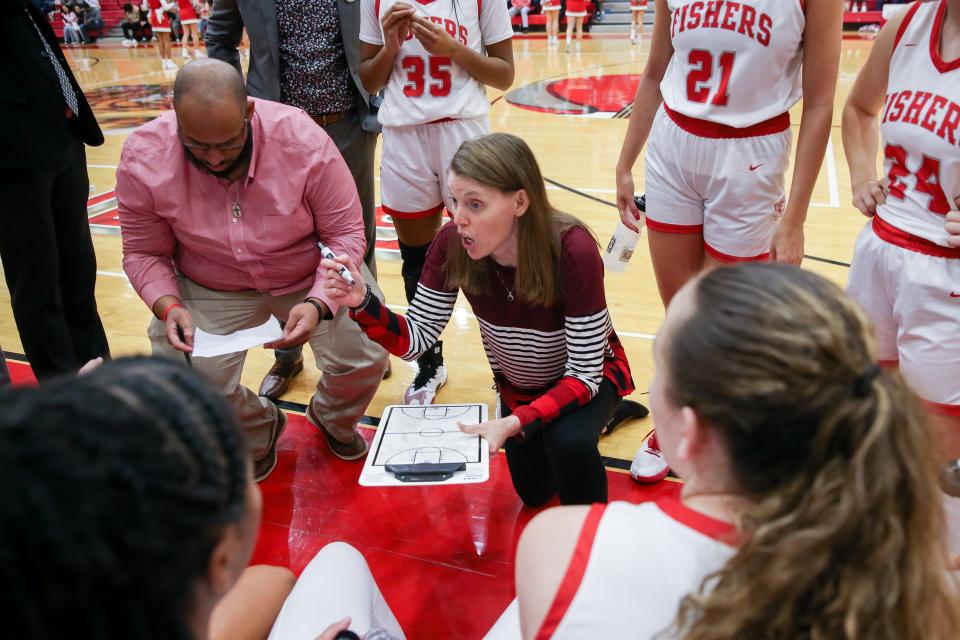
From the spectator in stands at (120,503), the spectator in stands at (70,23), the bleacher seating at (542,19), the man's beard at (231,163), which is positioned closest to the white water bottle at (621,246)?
the man's beard at (231,163)

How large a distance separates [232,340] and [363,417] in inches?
32.3

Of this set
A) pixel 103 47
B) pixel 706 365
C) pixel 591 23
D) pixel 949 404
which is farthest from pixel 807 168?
pixel 103 47

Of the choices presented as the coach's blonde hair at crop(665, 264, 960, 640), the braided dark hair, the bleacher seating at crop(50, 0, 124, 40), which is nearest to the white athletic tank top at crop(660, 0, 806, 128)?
the coach's blonde hair at crop(665, 264, 960, 640)

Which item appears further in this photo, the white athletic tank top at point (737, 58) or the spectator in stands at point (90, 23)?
the spectator in stands at point (90, 23)

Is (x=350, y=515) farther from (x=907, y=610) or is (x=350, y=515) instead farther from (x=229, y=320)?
(x=907, y=610)

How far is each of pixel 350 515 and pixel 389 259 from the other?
240 centimetres

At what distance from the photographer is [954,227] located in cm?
180

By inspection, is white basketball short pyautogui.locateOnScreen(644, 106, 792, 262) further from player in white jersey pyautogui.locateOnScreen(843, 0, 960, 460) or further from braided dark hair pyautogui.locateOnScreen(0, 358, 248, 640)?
braided dark hair pyautogui.locateOnScreen(0, 358, 248, 640)

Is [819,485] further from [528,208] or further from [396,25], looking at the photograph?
[396,25]

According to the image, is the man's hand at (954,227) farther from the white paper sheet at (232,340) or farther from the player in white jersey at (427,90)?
the white paper sheet at (232,340)

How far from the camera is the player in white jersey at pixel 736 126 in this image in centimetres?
219

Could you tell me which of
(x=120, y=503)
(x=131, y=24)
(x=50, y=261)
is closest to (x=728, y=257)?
(x=120, y=503)

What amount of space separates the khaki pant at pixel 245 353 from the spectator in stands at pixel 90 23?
72.3 feet

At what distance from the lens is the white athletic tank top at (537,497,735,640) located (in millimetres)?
970
